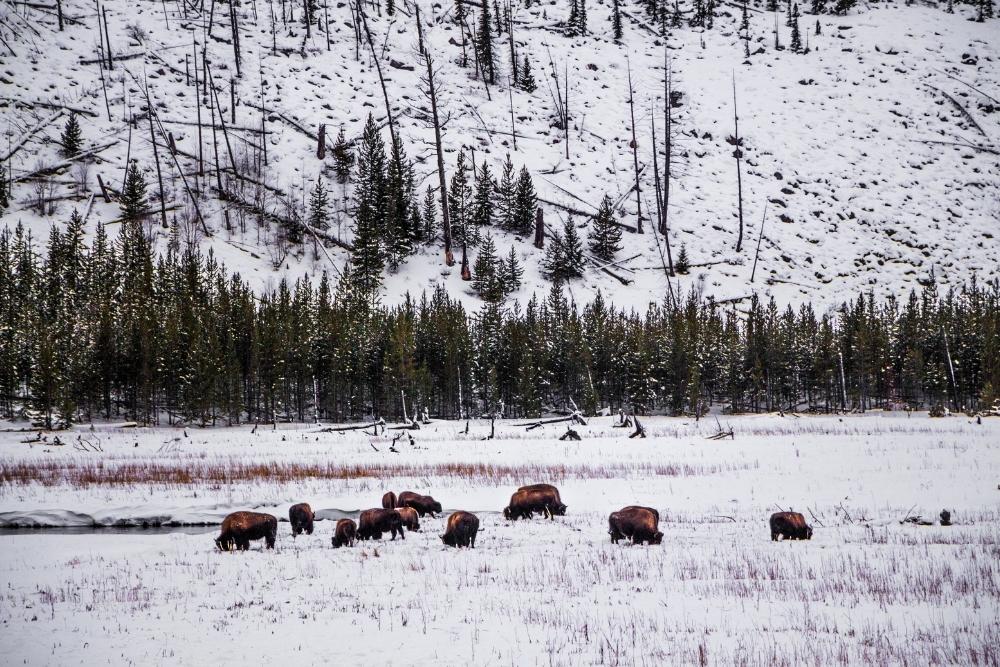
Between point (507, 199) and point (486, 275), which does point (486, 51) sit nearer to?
point (507, 199)

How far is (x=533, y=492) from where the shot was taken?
12.9m

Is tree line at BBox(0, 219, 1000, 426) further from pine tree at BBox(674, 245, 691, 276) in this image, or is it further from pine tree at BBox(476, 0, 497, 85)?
pine tree at BBox(476, 0, 497, 85)

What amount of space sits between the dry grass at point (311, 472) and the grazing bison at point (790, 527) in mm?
8084

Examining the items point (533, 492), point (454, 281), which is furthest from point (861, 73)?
point (533, 492)

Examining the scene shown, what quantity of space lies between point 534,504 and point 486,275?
6264 cm

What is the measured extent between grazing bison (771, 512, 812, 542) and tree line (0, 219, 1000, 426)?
138ft

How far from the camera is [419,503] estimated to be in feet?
43.7

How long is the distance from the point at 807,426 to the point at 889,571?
3053cm

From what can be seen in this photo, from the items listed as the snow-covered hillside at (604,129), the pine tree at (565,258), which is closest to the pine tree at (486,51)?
the snow-covered hillside at (604,129)

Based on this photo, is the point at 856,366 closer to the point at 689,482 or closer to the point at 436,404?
the point at 436,404

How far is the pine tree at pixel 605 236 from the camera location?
83.8 metres

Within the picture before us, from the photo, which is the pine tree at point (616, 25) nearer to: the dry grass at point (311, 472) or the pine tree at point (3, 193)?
the pine tree at point (3, 193)

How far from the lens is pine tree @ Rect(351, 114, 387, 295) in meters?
72.4

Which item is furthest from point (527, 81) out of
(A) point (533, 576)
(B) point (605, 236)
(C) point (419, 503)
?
(A) point (533, 576)
